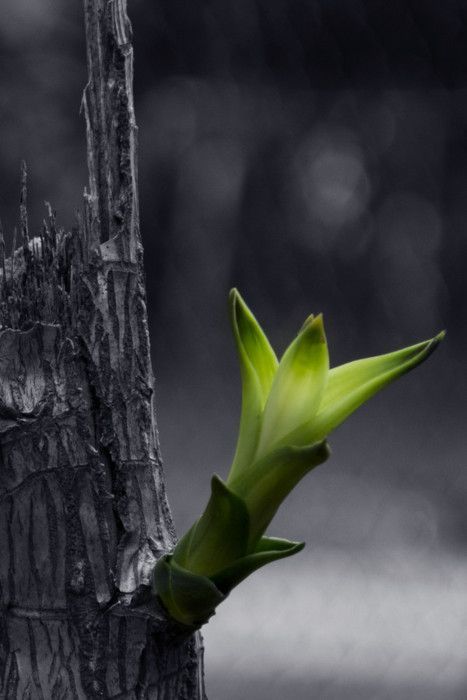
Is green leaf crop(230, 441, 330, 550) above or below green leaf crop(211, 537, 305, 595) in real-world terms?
above

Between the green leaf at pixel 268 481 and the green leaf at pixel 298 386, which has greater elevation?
the green leaf at pixel 298 386

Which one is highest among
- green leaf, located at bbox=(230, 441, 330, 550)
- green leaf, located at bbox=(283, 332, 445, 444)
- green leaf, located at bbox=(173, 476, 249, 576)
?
green leaf, located at bbox=(283, 332, 445, 444)

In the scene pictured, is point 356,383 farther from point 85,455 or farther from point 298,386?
point 85,455

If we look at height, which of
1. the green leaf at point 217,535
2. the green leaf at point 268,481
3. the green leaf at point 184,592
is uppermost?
the green leaf at point 268,481

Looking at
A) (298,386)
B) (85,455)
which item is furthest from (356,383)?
(85,455)
